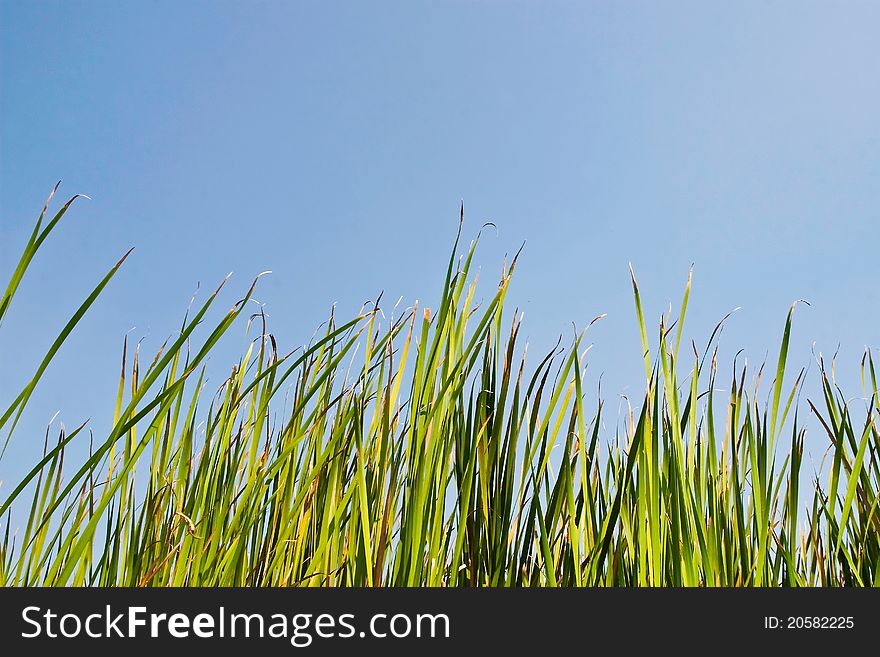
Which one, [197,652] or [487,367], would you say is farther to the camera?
[487,367]

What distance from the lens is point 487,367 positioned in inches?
43.4

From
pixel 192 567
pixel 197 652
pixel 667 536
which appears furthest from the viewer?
pixel 667 536

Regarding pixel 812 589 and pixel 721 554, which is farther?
pixel 721 554

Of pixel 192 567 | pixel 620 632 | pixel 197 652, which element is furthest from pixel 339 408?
pixel 620 632

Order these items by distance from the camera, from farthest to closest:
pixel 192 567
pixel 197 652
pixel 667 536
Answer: pixel 667 536 < pixel 192 567 < pixel 197 652

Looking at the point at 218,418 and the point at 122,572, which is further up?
the point at 218,418

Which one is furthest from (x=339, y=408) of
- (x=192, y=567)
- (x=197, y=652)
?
(x=197, y=652)

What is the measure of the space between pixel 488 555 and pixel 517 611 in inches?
8.4

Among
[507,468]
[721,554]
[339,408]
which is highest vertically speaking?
[339,408]

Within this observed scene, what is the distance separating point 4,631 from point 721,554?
910mm

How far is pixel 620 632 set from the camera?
31.0 inches

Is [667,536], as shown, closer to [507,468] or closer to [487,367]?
[507,468]

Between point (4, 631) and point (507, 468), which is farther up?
point (507, 468)

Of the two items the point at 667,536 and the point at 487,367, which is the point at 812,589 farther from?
the point at 487,367
